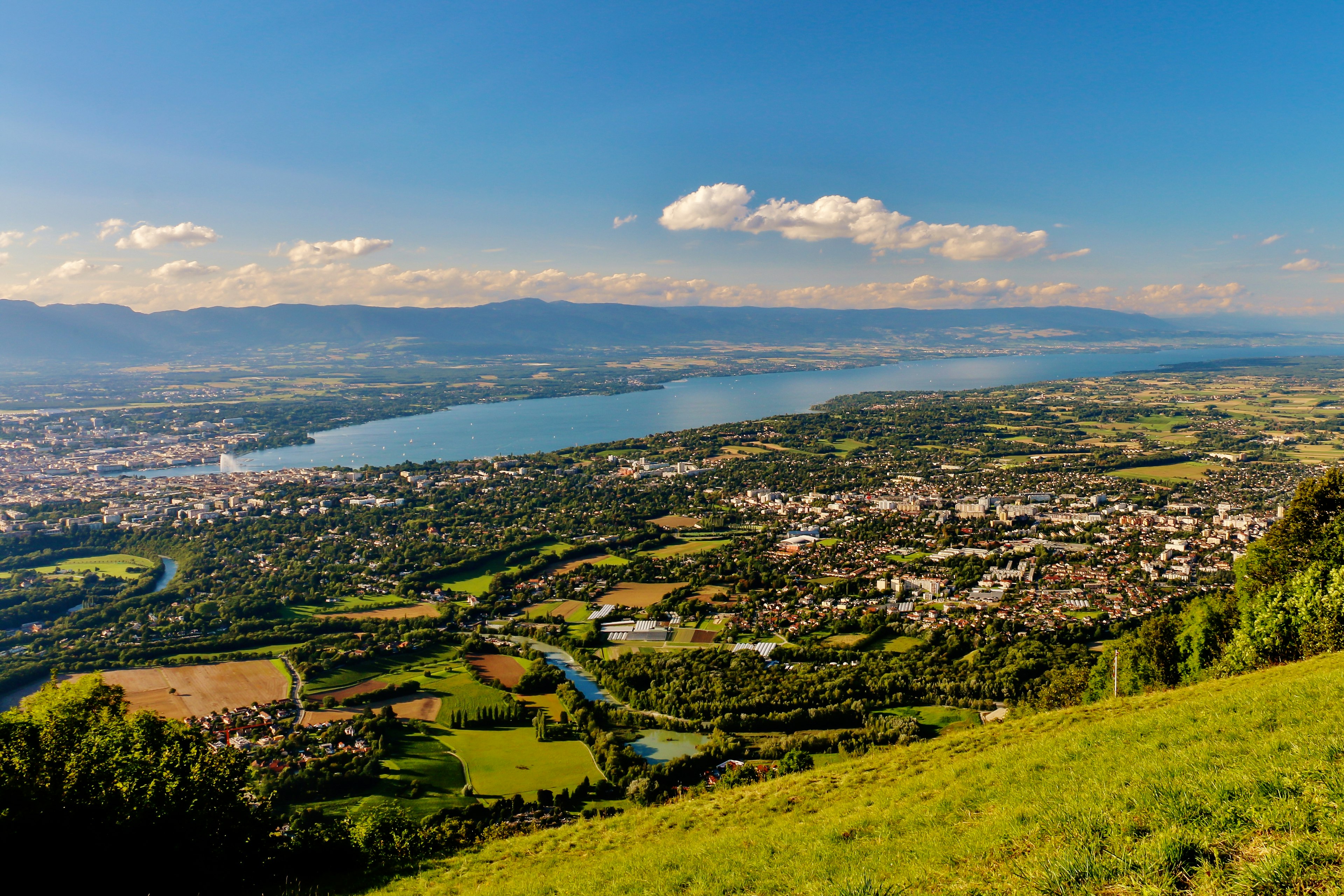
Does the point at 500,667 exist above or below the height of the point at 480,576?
below

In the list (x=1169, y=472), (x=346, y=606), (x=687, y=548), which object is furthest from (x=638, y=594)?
(x=1169, y=472)

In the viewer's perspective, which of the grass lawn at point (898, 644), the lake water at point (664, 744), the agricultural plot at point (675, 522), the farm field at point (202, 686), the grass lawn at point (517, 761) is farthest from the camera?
the agricultural plot at point (675, 522)

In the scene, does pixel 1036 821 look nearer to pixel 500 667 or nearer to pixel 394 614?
pixel 500 667

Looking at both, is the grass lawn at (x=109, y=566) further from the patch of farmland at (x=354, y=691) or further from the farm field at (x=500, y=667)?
the farm field at (x=500, y=667)

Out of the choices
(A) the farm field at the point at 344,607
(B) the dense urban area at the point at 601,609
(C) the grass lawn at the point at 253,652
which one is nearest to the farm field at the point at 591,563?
(B) the dense urban area at the point at 601,609

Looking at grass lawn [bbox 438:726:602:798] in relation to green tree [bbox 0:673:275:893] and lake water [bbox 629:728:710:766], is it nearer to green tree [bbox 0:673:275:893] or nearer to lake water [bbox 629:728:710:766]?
lake water [bbox 629:728:710:766]

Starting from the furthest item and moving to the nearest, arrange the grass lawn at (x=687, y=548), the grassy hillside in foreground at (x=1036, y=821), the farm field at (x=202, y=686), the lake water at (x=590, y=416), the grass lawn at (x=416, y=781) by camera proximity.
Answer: the lake water at (x=590, y=416), the grass lawn at (x=687, y=548), the farm field at (x=202, y=686), the grass lawn at (x=416, y=781), the grassy hillside in foreground at (x=1036, y=821)
